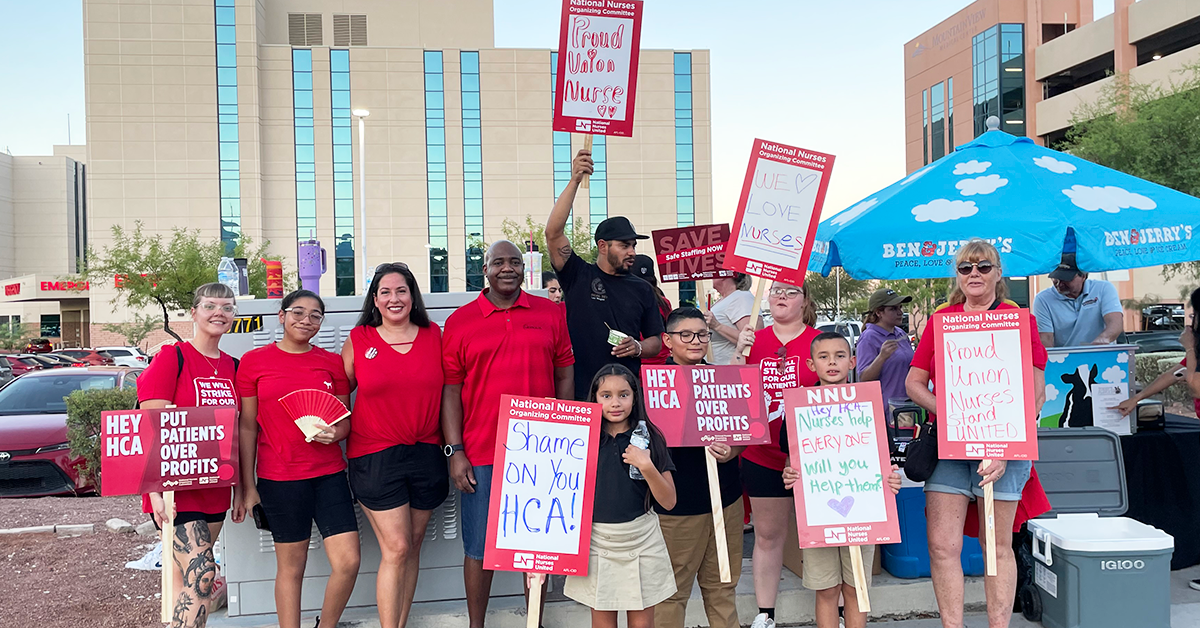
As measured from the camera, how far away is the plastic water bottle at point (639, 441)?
3.59 metres

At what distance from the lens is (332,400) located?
12.7 feet

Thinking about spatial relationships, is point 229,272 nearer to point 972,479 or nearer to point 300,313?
point 300,313

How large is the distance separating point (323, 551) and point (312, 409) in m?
1.43

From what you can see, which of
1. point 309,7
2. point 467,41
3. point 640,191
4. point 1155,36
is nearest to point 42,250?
point 309,7

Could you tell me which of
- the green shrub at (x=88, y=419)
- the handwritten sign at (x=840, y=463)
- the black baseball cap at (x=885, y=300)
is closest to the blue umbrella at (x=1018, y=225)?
the black baseball cap at (x=885, y=300)

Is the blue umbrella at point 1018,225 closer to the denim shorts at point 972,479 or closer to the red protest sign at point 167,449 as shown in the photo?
the denim shorts at point 972,479

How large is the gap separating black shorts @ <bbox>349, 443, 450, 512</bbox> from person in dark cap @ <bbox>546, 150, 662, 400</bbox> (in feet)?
3.30

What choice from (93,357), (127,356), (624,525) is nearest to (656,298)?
(624,525)

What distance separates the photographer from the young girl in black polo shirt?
354cm

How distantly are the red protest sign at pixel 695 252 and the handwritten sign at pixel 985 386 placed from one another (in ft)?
9.80

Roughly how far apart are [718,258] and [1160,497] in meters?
3.55

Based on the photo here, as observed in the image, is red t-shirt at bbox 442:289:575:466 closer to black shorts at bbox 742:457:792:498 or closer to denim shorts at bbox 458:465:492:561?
denim shorts at bbox 458:465:492:561

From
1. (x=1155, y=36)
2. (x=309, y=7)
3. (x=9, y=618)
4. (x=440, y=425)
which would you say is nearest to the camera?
(x=440, y=425)

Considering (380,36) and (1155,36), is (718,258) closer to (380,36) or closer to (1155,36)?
(1155,36)
